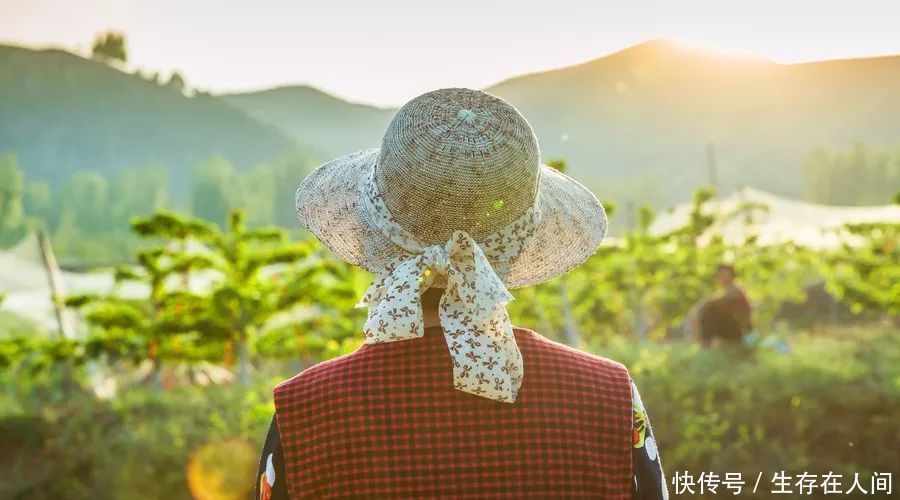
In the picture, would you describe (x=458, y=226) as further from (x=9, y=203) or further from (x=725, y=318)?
(x=9, y=203)

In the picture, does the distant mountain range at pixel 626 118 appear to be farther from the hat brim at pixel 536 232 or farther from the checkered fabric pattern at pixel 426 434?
the checkered fabric pattern at pixel 426 434

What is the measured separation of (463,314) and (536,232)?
0.90 ft

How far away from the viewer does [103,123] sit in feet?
563

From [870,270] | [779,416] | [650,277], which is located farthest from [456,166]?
[650,277]

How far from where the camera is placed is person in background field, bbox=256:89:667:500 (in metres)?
1.60

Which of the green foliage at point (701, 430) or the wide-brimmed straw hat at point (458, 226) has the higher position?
the wide-brimmed straw hat at point (458, 226)

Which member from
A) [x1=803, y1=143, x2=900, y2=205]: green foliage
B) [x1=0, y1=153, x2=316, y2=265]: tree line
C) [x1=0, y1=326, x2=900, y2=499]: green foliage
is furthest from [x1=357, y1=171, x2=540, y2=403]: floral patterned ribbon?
[x1=0, y1=153, x2=316, y2=265]: tree line

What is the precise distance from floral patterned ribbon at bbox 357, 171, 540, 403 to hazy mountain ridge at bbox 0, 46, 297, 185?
169345 mm

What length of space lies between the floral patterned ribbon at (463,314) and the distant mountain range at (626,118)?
11737 centimetres

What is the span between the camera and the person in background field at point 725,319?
8.93 meters

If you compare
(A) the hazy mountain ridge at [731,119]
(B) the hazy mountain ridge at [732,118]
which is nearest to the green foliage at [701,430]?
(A) the hazy mountain ridge at [731,119]

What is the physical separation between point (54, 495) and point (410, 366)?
21.1 feet

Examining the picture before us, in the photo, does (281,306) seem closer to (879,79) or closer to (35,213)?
(35,213)

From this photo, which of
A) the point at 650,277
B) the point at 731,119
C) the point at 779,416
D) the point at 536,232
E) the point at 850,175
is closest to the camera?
the point at 536,232
